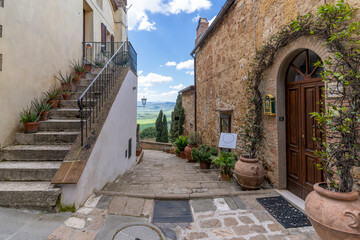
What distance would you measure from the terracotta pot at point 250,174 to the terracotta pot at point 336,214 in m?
1.63

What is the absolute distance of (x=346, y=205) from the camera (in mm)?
2008

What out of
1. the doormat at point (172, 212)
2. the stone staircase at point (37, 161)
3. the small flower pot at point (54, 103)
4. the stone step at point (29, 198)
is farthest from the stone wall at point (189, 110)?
the stone step at point (29, 198)

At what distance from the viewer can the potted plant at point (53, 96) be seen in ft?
15.7

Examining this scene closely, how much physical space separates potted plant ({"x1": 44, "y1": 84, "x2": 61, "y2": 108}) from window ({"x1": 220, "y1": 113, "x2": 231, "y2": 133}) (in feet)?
16.3

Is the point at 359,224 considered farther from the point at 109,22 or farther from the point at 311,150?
the point at 109,22

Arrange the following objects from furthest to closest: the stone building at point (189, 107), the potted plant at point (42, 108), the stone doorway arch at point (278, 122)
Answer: the stone building at point (189, 107)
the potted plant at point (42, 108)
the stone doorway arch at point (278, 122)

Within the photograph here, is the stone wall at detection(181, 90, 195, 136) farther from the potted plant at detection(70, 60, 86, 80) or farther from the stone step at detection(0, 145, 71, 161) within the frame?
the stone step at detection(0, 145, 71, 161)

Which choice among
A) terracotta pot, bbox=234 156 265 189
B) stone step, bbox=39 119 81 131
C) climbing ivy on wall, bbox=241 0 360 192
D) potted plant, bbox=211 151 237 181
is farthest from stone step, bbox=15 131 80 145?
climbing ivy on wall, bbox=241 0 360 192

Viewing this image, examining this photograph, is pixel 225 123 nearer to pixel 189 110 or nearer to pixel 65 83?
pixel 65 83

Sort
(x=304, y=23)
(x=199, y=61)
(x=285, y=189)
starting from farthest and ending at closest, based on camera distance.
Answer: (x=199, y=61), (x=285, y=189), (x=304, y=23)

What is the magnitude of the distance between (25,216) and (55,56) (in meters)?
4.47

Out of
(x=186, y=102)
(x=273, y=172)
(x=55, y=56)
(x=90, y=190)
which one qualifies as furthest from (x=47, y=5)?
(x=186, y=102)

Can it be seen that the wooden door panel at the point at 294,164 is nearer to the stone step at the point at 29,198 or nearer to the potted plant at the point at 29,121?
the stone step at the point at 29,198

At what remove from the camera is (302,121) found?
346cm
